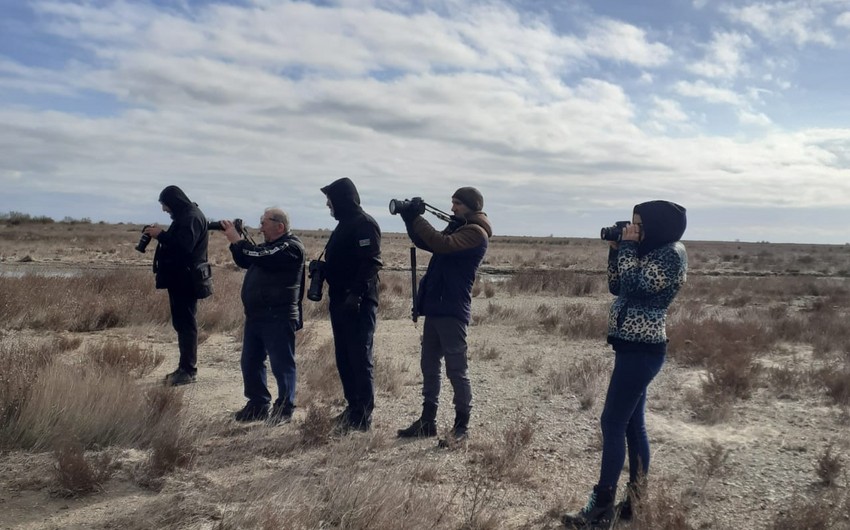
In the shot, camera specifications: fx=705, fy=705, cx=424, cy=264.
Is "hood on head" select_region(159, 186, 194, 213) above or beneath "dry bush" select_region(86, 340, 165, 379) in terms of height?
above

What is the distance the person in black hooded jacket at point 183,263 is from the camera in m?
6.91

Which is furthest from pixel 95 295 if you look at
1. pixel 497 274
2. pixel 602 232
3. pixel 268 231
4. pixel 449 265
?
pixel 497 274

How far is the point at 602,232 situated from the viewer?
13.4ft

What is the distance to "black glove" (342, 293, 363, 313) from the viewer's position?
5.48 meters

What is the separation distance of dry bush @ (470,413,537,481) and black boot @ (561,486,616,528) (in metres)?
0.77

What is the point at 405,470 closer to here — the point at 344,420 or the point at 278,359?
the point at 344,420

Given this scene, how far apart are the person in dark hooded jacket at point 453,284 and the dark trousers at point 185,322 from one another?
2.89 metres

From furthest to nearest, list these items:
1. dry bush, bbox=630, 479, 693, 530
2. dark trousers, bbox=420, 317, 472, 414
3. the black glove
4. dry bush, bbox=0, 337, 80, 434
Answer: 1. the black glove
2. dark trousers, bbox=420, 317, 472, 414
3. dry bush, bbox=0, 337, 80, 434
4. dry bush, bbox=630, 479, 693, 530

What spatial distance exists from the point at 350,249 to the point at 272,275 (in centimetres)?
77

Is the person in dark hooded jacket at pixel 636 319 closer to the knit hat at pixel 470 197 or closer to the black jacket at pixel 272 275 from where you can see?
the knit hat at pixel 470 197

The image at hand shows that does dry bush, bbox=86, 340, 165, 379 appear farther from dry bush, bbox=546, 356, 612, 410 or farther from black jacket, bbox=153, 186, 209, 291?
dry bush, bbox=546, 356, 612, 410

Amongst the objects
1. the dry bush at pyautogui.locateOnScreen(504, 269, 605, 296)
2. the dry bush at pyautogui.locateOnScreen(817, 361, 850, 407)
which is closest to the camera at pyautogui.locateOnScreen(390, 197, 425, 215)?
the dry bush at pyautogui.locateOnScreen(817, 361, 850, 407)

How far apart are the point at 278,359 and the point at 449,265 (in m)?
1.68

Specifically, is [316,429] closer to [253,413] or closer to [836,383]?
[253,413]
